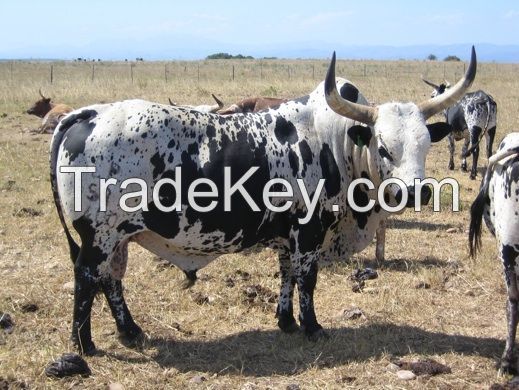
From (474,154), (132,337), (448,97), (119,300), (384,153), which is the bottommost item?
(132,337)

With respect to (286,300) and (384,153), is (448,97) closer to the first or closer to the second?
(384,153)

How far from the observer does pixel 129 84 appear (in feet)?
88.0

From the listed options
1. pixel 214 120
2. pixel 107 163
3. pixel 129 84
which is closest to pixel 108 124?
pixel 107 163

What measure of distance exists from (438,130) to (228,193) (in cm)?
165

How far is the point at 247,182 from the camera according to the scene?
4723 mm

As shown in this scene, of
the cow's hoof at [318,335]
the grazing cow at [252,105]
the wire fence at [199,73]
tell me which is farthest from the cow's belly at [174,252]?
the wire fence at [199,73]

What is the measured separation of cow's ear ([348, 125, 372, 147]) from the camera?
463 centimetres

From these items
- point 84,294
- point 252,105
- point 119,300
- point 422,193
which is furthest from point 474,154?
point 84,294

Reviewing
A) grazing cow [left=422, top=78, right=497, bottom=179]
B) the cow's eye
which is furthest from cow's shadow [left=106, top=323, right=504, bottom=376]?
grazing cow [left=422, top=78, right=497, bottom=179]

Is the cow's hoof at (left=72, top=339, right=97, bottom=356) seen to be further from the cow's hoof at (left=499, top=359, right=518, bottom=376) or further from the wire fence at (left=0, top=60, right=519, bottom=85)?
the wire fence at (left=0, top=60, right=519, bottom=85)

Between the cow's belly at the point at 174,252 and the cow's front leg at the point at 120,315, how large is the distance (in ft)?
1.33

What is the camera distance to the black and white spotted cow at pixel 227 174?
4.46m

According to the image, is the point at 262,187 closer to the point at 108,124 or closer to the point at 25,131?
the point at 108,124

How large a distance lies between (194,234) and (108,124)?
100cm
